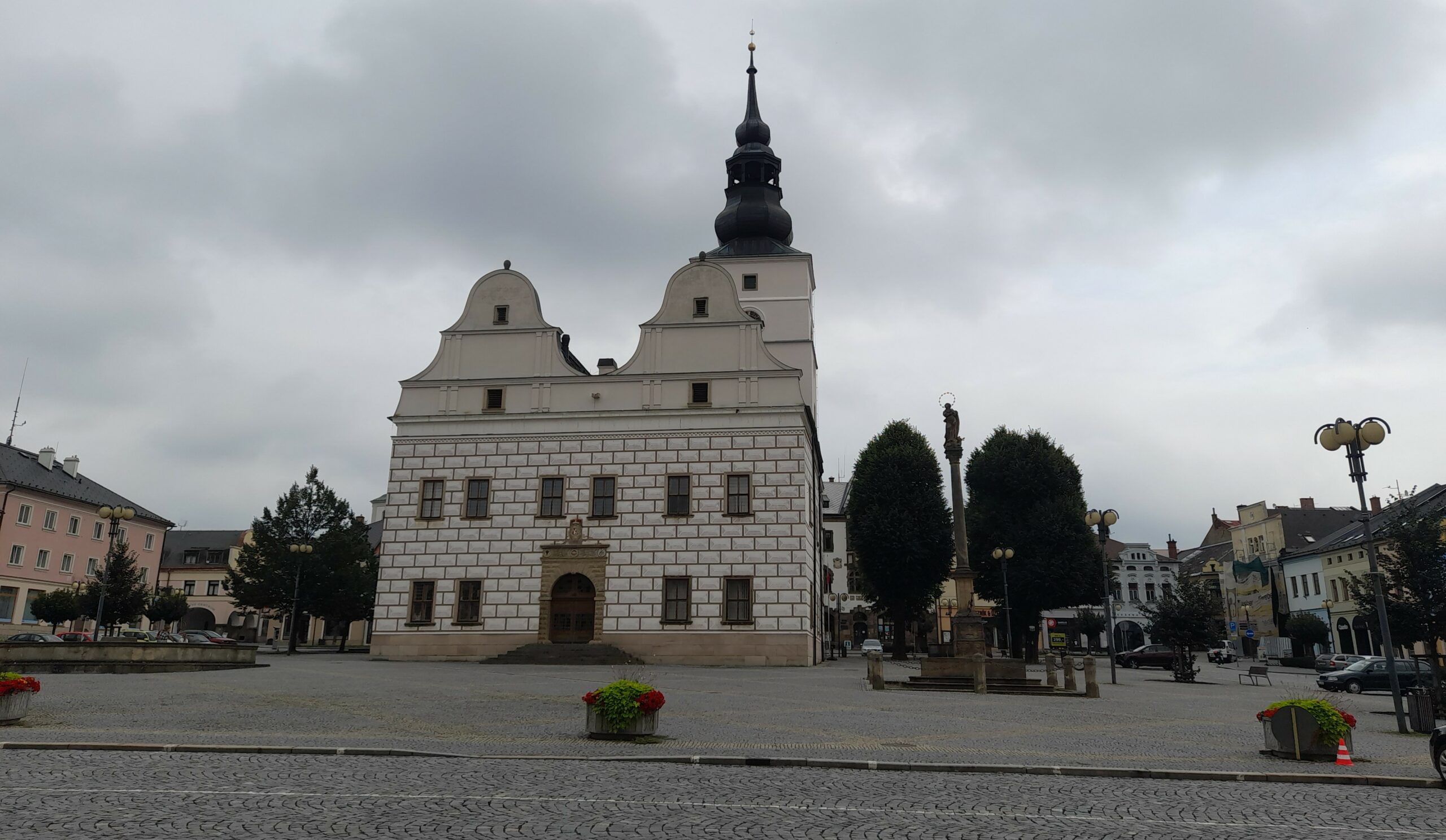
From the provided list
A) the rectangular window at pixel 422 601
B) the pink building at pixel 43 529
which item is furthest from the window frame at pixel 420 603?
the pink building at pixel 43 529

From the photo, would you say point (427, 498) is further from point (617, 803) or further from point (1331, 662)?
point (1331, 662)

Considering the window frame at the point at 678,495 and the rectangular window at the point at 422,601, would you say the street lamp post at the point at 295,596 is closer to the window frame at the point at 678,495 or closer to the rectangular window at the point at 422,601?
the rectangular window at the point at 422,601

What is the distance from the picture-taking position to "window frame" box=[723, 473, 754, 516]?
34281mm

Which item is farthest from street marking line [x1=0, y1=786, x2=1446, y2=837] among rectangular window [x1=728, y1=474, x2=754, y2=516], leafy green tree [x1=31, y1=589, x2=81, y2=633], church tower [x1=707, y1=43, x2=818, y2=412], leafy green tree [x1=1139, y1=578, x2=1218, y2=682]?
leafy green tree [x1=31, y1=589, x2=81, y2=633]

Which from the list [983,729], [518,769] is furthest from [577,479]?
[518,769]

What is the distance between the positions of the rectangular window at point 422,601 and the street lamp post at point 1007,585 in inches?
885

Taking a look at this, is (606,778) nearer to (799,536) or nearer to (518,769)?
(518,769)

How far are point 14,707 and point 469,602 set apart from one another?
21.0m

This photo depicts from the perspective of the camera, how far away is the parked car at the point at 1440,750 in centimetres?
1055

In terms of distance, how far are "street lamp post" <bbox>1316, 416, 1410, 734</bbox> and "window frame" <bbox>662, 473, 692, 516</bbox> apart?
69.8 ft

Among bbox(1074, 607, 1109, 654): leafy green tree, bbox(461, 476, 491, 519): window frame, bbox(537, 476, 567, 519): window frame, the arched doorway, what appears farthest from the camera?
bbox(1074, 607, 1109, 654): leafy green tree

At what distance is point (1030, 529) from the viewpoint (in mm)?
49906

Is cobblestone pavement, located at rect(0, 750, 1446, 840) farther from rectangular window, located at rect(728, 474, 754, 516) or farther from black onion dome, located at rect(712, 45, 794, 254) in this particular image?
black onion dome, located at rect(712, 45, 794, 254)

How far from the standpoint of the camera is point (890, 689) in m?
24.5
